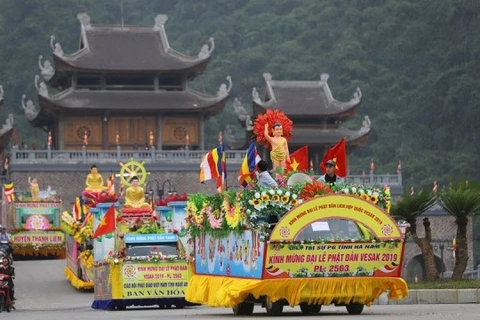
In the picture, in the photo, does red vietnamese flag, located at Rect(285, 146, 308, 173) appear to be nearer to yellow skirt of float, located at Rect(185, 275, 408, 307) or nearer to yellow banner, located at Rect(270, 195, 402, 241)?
yellow banner, located at Rect(270, 195, 402, 241)

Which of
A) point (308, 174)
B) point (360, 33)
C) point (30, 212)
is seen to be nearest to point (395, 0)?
point (360, 33)

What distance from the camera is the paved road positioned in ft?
62.8

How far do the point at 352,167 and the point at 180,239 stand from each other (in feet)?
174

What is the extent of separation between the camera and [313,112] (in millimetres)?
68125

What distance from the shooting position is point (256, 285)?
18656 mm

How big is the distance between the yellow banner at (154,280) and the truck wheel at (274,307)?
5.76m

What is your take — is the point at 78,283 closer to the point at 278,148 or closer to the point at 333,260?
the point at 278,148

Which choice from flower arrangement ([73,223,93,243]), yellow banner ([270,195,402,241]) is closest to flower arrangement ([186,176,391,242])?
yellow banner ([270,195,402,241])

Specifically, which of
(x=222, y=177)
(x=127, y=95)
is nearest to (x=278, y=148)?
(x=222, y=177)

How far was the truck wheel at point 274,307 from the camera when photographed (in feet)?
62.7

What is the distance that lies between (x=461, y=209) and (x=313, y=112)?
136ft

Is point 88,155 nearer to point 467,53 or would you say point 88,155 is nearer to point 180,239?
point 467,53

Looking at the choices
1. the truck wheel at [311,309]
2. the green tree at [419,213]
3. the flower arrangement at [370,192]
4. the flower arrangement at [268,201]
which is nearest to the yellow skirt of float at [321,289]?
the flower arrangement at [268,201]

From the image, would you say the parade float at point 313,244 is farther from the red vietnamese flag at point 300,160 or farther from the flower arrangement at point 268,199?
the red vietnamese flag at point 300,160
